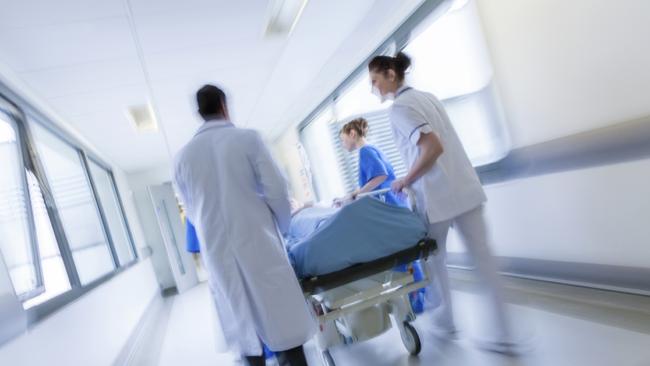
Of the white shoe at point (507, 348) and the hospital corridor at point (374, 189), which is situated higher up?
the hospital corridor at point (374, 189)

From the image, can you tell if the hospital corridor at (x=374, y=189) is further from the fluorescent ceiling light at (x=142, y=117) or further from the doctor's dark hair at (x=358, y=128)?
the fluorescent ceiling light at (x=142, y=117)

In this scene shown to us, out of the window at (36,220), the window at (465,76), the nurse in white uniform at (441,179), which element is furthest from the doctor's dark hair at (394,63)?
the window at (36,220)

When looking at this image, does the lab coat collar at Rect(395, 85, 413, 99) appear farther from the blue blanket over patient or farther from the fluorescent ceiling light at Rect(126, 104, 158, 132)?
the fluorescent ceiling light at Rect(126, 104, 158, 132)

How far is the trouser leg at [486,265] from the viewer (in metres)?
1.62

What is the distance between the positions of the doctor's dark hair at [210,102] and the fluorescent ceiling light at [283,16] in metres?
1.02

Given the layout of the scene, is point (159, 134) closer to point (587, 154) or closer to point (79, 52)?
point (79, 52)

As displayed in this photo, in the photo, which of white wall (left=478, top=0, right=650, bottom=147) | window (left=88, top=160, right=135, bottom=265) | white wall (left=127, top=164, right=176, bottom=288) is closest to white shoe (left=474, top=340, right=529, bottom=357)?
white wall (left=478, top=0, right=650, bottom=147)

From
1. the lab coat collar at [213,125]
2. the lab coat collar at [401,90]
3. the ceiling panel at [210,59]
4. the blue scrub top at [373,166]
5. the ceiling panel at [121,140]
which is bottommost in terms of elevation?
the blue scrub top at [373,166]

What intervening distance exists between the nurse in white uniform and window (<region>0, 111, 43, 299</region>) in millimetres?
1911

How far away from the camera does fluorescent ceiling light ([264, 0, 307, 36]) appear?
247cm

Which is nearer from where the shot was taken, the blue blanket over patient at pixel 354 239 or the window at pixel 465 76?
the blue blanket over patient at pixel 354 239

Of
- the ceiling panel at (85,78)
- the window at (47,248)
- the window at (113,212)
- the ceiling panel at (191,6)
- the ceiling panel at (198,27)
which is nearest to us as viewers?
the ceiling panel at (191,6)

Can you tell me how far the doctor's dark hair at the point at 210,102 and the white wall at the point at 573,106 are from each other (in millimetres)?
1681

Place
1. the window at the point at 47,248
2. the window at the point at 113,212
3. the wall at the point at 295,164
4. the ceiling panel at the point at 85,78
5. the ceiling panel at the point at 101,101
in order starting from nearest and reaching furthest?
1. the window at the point at 47,248
2. the ceiling panel at the point at 85,78
3. the ceiling panel at the point at 101,101
4. the window at the point at 113,212
5. the wall at the point at 295,164
